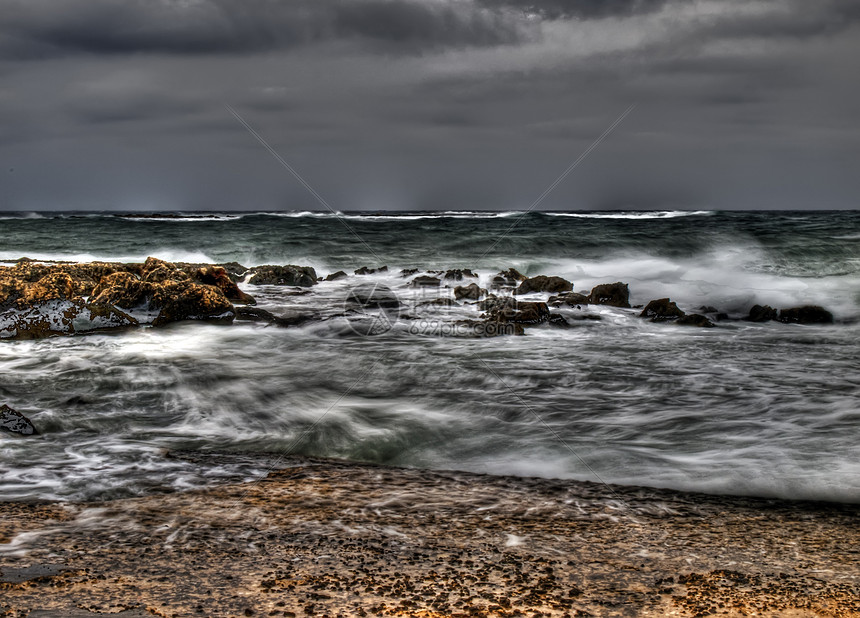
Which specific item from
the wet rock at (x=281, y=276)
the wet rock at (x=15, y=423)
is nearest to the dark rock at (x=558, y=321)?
the wet rock at (x=281, y=276)

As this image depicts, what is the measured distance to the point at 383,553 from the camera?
2.47 m

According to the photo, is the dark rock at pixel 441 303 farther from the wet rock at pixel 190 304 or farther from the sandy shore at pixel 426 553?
the sandy shore at pixel 426 553

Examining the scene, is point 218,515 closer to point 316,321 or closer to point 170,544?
point 170,544

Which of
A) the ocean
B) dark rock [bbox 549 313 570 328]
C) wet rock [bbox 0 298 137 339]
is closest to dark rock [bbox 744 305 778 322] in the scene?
the ocean

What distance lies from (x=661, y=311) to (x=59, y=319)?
27.0 ft

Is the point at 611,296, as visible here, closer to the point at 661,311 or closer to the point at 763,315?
the point at 661,311

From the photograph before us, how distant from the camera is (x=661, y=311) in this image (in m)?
10.0

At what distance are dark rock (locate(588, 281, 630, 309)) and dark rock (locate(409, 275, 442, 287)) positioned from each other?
4.03 meters

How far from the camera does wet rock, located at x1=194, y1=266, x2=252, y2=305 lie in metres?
9.78

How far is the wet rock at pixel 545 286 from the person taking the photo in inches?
502

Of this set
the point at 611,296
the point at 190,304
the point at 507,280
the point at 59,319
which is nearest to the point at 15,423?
the point at 59,319

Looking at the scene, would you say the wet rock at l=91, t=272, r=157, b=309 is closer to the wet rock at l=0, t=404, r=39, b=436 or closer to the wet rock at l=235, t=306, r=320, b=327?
the wet rock at l=235, t=306, r=320, b=327

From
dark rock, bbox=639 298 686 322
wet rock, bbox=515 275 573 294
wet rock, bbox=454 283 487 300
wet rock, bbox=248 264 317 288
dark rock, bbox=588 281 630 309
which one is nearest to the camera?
dark rock, bbox=639 298 686 322

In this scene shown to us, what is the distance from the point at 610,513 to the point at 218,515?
5.79 feet
